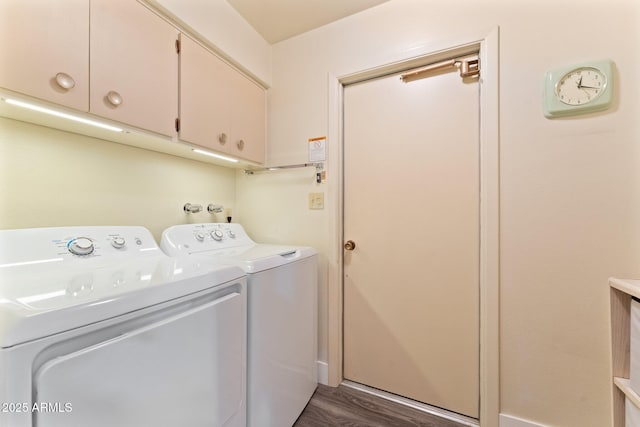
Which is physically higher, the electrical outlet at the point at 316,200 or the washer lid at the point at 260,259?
the electrical outlet at the point at 316,200

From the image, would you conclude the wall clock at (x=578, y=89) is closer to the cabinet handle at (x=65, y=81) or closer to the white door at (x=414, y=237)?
the white door at (x=414, y=237)

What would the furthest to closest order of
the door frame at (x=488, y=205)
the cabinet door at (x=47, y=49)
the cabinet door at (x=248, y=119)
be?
the cabinet door at (x=248, y=119) < the door frame at (x=488, y=205) < the cabinet door at (x=47, y=49)

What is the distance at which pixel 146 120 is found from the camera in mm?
1167

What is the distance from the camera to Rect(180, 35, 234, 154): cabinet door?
4.36 feet

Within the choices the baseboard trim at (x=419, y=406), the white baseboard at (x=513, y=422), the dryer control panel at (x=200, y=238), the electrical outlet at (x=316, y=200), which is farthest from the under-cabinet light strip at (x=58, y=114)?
the white baseboard at (x=513, y=422)

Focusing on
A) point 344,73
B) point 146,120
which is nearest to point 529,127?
point 344,73

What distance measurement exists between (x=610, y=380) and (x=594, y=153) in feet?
3.26

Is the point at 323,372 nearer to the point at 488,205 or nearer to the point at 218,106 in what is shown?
the point at 488,205

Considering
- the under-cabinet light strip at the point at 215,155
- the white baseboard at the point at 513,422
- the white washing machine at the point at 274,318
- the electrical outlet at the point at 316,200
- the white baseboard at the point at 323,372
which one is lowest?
the white baseboard at the point at 323,372

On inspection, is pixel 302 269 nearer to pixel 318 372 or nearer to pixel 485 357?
pixel 318 372

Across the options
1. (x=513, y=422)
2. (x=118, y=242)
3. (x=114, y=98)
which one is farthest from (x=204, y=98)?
(x=513, y=422)

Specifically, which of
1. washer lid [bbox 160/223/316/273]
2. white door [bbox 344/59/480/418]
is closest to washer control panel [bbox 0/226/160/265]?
washer lid [bbox 160/223/316/273]

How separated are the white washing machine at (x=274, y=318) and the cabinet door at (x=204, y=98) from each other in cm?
54

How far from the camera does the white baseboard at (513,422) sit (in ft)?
3.97
